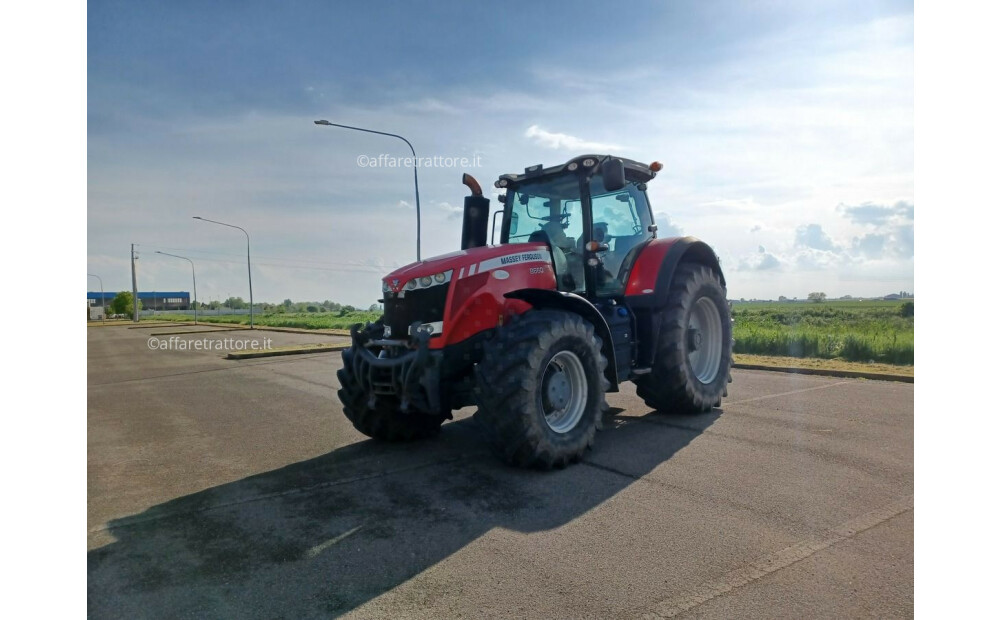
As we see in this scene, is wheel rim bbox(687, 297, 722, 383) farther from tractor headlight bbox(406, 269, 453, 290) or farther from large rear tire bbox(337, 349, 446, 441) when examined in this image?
tractor headlight bbox(406, 269, 453, 290)

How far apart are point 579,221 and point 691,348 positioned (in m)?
2.04

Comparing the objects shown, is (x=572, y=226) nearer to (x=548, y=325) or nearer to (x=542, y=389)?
(x=548, y=325)

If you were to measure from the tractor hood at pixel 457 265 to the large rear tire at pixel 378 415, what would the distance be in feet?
2.83

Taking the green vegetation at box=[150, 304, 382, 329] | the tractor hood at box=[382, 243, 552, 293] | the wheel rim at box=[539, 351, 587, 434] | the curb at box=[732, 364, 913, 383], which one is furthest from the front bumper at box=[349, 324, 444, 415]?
the green vegetation at box=[150, 304, 382, 329]

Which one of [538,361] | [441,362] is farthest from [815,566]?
[441,362]

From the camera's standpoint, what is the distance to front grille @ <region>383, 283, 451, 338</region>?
525cm

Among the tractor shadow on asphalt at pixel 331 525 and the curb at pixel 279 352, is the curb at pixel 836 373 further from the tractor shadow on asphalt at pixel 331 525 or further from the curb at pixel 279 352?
the curb at pixel 279 352

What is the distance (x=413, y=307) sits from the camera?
5398mm

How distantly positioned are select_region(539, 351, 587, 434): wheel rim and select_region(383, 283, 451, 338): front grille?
1074 mm

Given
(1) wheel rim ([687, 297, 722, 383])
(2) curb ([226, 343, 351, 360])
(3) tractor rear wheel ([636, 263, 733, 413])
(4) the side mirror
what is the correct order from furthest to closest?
(2) curb ([226, 343, 351, 360])
(1) wheel rim ([687, 297, 722, 383])
(3) tractor rear wheel ([636, 263, 733, 413])
(4) the side mirror

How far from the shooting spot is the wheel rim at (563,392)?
203 inches

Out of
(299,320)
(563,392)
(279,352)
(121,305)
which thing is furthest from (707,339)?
(121,305)

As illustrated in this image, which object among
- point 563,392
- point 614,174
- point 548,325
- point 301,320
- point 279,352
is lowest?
point 279,352

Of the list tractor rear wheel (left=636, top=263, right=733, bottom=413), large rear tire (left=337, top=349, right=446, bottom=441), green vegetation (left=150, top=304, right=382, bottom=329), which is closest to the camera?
large rear tire (left=337, top=349, right=446, bottom=441)
